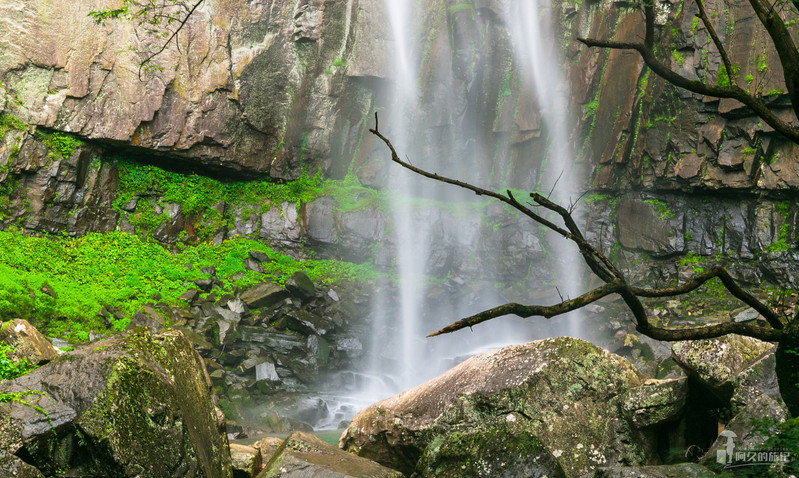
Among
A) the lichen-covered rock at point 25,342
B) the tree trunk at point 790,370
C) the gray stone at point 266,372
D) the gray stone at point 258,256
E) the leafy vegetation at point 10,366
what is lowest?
the gray stone at point 266,372

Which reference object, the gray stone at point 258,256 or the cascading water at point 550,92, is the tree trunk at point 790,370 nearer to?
the gray stone at point 258,256

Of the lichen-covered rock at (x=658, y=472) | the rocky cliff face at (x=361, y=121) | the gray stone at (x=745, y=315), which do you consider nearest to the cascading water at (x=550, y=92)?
the rocky cliff face at (x=361, y=121)

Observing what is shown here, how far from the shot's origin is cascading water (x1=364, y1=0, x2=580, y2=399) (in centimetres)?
1903

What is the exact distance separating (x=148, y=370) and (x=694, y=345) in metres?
5.71

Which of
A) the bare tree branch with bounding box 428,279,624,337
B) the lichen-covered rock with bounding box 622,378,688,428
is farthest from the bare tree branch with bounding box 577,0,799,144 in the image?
the lichen-covered rock with bounding box 622,378,688,428

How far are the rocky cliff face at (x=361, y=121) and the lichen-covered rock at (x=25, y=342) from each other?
11.3 m

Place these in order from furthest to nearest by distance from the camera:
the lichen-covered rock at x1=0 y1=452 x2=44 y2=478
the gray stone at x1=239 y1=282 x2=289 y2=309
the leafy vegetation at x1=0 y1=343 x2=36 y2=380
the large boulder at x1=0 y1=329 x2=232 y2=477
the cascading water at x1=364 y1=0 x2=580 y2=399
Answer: the cascading water at x1=364 y1=0 x2=580 y2=399 → the gray stone at x1=239 y1=282 x2=289 y2=309 → the leafy vegetation at x1=0 y1=343 x2=36 y2=380 → the large boulder at x1=0 y1=329 x2=232 y2=477 → the lichen-covered rock at x1=0 y1=452 x2=44 y2=478

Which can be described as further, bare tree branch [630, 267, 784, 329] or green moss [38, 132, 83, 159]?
green moss [38, 132, 83, 159]

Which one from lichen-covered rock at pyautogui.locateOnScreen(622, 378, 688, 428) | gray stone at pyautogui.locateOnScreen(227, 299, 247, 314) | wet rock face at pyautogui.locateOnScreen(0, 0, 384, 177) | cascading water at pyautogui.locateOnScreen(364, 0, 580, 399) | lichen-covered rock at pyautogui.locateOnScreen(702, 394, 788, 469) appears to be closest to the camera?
lichen-covered rock at pyautogui.locateOnScreen(702, 394, 788, 469)

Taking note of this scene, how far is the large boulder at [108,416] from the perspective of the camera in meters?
4.43

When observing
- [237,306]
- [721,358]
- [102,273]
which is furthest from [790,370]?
[102,273]

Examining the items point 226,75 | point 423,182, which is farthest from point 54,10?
point 423,182

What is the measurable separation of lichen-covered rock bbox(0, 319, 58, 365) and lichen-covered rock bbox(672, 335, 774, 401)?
701 cm

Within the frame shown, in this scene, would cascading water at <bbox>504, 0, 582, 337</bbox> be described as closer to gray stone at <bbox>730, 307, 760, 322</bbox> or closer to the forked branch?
gray stone at <bbox>730, 307, 760, 322</bbox>
